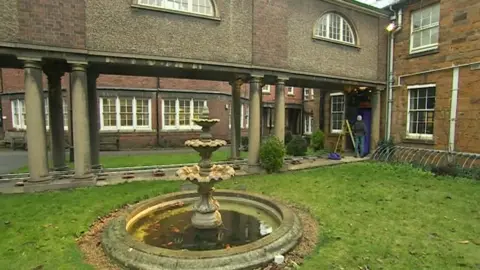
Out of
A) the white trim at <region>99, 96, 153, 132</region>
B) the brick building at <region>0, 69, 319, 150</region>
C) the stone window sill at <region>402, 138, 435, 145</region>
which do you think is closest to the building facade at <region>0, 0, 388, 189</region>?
the stone window sill at <region>402, 138, 435, 145</region>

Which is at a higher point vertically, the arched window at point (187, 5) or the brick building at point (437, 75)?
the arched window at point (187, 5)

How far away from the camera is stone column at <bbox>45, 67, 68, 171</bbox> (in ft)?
30.2

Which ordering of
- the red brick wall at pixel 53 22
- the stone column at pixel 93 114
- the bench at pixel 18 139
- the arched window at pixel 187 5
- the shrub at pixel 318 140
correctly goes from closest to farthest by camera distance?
the red brick wall at pixel 53 22
the arched window at pixel 187 5
the stone column at pixel 93 114
the shrub at pixel 318 140
the bench at pixel 18 139

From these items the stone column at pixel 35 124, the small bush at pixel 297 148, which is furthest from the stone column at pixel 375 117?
the stone column at pixel 35 124

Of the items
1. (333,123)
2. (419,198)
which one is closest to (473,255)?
(419,198)

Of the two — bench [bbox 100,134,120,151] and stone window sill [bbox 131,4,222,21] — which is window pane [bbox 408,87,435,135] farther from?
bench [bbox 100,134,120,151]

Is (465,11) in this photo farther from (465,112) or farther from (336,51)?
(336,51)

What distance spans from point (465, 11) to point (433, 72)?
2359mm

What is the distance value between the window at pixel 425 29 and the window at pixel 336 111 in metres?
4.60

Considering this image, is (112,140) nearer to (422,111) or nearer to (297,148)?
(297,148)

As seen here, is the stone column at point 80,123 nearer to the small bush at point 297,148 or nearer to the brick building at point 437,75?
the small bush at point 297,148

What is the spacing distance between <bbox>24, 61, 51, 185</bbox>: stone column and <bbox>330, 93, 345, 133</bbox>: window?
14.3 m

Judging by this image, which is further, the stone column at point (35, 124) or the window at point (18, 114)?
the window at point (18, 114)

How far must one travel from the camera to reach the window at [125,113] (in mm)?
18109
